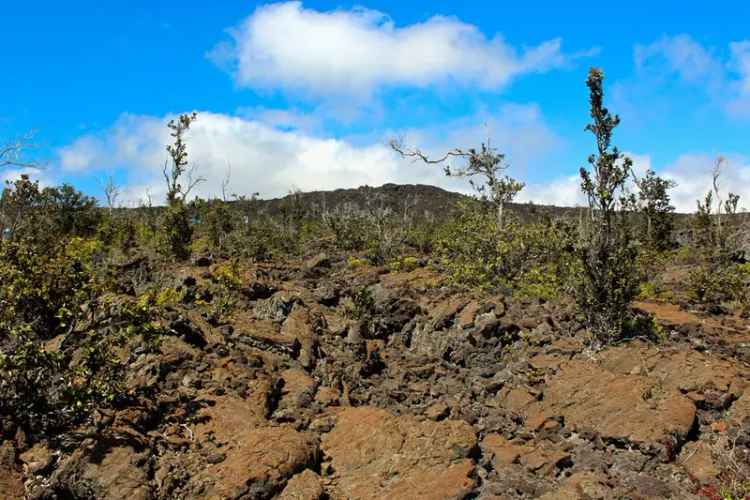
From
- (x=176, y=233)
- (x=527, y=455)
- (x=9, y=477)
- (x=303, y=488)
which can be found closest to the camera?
(x=9, y=477)

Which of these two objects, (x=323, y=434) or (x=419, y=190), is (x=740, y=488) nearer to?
(x=323, y=434)

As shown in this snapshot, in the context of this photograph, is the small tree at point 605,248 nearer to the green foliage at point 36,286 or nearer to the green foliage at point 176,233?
the green foliage at point 36,286

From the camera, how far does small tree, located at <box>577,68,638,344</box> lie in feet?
36.7

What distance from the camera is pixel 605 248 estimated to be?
1152 cm

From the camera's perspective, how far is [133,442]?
21.9 feet

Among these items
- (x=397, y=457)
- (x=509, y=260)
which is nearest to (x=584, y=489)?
(x=397, y=457)

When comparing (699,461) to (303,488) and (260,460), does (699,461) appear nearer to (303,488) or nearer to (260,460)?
(303,488)

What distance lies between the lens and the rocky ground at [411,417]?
643 centimetres

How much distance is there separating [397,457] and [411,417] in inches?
57.8

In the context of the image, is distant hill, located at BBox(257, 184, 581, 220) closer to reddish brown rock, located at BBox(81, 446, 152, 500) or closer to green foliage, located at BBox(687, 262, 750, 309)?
green foliage, located at BBox(687, 262, 750, 309)

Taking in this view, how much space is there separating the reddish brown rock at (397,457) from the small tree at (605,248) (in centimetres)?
492

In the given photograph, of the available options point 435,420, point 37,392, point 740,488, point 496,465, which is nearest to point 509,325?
point 435,420

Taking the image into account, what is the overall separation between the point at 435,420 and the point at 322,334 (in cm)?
456

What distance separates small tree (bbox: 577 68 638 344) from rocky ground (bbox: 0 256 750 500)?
0.67 m
